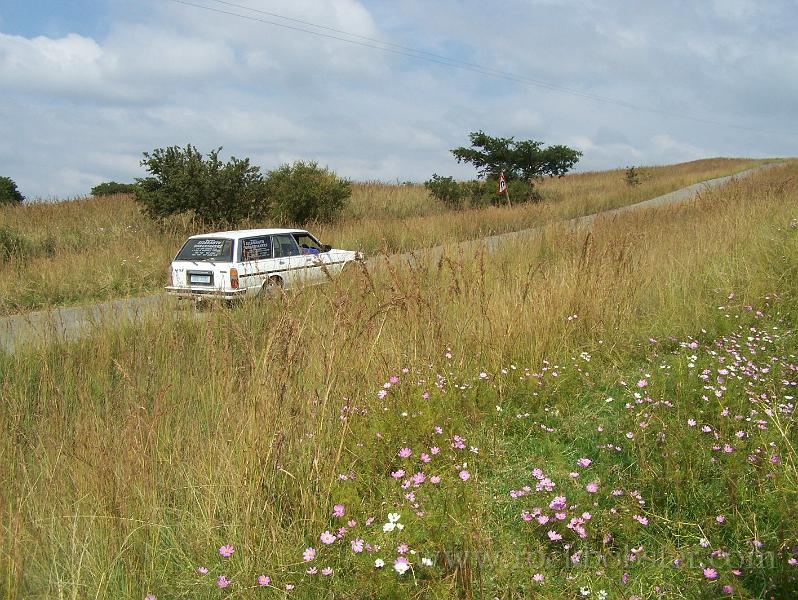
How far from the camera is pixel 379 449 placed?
348 cm

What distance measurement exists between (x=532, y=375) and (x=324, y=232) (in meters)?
14.0

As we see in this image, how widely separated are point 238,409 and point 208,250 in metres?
7.36

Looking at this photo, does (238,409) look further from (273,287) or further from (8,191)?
(8,191)

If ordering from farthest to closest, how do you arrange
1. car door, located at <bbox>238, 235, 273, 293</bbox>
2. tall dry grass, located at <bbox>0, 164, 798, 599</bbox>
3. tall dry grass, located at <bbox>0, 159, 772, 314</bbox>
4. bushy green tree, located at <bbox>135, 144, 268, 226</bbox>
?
1. bushy green tree, located at <bbox>135, 144, 268, 226</bbox>
2. tall dry grass, located at <bbox>0, 159, 772, 314</bbox>
3. car door, located at <bbox>238, 235, 273, 293</bbox>
4. tall dry grass, located at <bbox>0, 164, 798, 599</bbox>

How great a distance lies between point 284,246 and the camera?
1134 cm

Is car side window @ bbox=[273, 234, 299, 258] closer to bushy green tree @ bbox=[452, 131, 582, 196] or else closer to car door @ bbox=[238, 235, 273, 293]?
car door @ bbox=[238, 235, 273, 293]

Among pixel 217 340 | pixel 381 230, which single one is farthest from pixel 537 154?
pixel 217 340

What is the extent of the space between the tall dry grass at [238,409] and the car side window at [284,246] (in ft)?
15.6

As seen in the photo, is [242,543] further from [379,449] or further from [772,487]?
[772,487]

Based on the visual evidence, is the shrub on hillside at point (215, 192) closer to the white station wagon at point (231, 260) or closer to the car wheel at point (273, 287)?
the white station wagon at point (231, 260)

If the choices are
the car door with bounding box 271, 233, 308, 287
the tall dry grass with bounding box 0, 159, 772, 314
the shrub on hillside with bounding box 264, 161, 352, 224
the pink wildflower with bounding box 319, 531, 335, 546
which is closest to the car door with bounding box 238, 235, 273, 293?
the car door with bounding box 271, 233, 308, 287

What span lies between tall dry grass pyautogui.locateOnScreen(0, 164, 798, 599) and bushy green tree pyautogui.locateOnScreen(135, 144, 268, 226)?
13.3 meters

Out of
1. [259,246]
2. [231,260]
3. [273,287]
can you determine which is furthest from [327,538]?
[259,246]

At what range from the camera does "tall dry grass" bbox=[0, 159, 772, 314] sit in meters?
12.4
